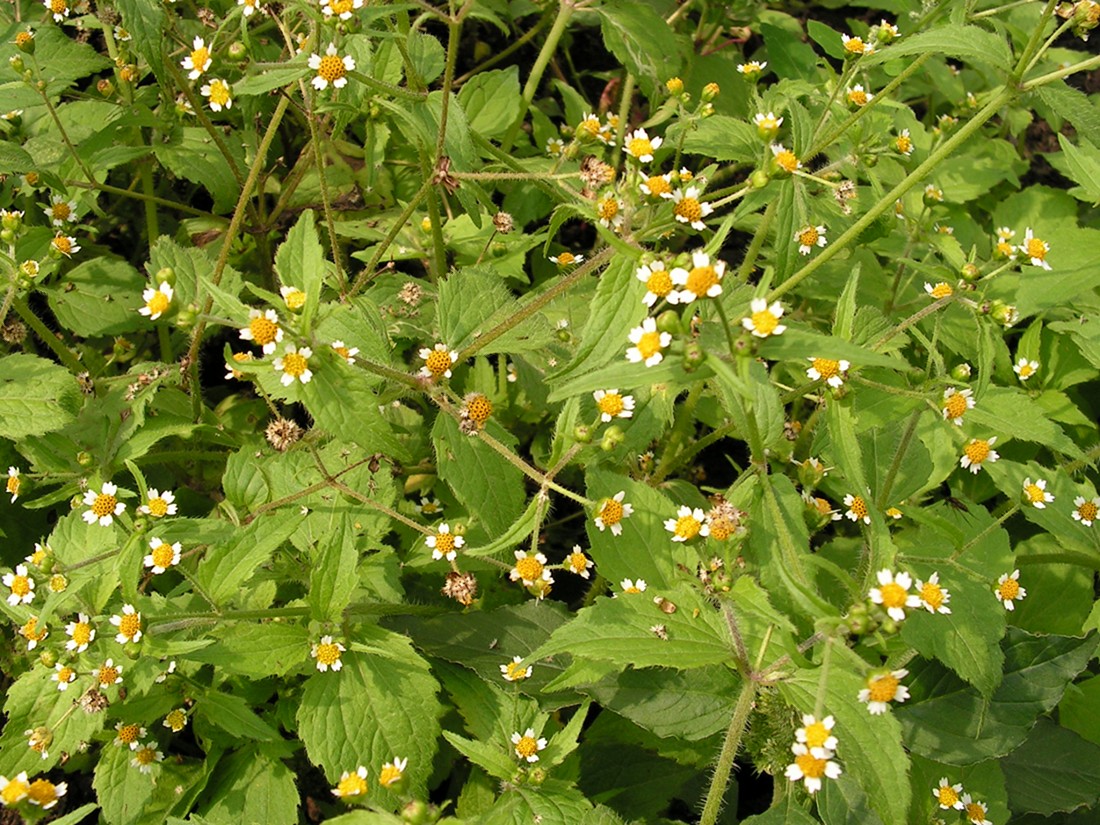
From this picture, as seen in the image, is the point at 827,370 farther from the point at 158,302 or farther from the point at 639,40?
the point at 639,40

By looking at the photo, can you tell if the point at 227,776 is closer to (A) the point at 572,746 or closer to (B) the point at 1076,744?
(A) the point at 572,746

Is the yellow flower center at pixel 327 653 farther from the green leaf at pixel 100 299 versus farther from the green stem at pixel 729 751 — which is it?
the green leaf at pixel 100 299

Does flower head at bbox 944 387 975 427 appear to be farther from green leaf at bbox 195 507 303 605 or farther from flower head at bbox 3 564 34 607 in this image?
flower head at bbox 3 564 34 607

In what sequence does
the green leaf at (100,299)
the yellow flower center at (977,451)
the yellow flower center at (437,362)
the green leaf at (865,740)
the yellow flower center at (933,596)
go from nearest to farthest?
1. the green leaf at (865,740)
2. the yellow flower center at (933,596)
3. the yellow flower center at (437,362)
4. the yellow flower center at (977,451)
5. the green leaf at (100,299)

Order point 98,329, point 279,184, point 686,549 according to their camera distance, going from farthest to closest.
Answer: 1. point 279,184
2. point 98,329
3. point 686,549

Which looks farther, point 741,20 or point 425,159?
point 741,20

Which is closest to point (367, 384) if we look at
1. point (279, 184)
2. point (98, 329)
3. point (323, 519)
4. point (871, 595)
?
Result: point (323, 519)

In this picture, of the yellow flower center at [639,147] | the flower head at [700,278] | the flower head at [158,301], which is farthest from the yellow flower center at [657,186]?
the flower head at [158,301]
